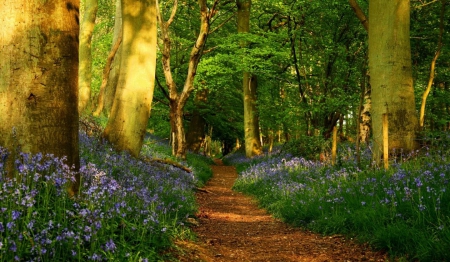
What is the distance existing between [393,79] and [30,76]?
7073mm

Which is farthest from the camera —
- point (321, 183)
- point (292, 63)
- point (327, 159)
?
point (292, 63)

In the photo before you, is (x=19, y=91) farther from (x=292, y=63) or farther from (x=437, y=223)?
(x=292, y=63)

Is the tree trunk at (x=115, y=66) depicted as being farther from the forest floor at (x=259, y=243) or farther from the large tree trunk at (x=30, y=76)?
the large tree trunk at (x=30, y=76)

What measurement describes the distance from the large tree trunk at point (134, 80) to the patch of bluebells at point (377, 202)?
3.37 m

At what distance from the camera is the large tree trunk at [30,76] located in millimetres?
3773

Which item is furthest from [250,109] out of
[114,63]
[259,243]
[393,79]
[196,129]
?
[259,243]

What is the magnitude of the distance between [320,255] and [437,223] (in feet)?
4.52

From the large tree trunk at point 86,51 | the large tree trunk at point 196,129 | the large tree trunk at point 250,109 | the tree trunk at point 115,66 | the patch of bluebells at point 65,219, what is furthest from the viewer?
the large tree trunk at point 196,129

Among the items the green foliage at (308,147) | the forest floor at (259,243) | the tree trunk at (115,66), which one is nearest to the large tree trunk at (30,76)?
the forest floor at (259,243)

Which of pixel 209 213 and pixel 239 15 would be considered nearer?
pixel 209 213

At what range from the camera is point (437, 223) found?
13.4ft

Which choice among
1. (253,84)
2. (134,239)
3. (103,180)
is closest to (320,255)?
(134,239)

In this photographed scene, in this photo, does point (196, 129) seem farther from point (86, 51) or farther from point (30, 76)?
point (30, 76)

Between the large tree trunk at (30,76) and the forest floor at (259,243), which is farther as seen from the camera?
the forest floor at (259,243)
